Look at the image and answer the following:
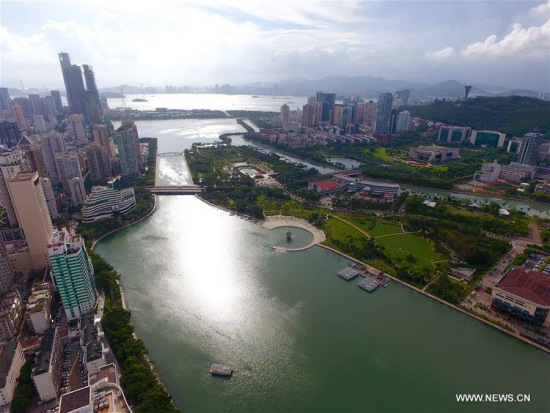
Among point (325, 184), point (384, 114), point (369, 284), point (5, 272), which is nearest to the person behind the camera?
point (5, 272)

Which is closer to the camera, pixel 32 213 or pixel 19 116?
pixel 32 213

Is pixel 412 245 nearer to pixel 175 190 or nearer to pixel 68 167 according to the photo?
pixel 175 190

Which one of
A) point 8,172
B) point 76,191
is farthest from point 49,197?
point 8,172

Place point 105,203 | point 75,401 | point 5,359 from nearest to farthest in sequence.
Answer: point 75,401 → point 5,359 → point 105,203

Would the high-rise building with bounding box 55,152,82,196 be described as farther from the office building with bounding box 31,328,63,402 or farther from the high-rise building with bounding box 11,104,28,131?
the high-rise building with bounding box 11,104,28,131

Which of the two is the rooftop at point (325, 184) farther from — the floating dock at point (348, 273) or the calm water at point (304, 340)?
the floating dock at point (348, 273)

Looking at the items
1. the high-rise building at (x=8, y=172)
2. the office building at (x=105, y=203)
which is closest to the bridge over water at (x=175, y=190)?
the office building at (x=105, y=203)

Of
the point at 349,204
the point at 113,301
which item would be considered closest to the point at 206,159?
the point at 349,204
